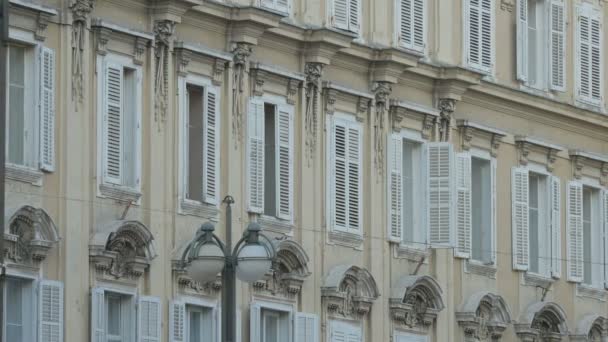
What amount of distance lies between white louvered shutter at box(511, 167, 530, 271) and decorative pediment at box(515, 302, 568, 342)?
92cm

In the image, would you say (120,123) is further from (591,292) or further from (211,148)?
(591,292)

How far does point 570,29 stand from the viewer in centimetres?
6206

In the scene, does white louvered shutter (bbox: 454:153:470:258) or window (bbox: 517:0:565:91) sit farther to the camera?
window (bbox: 517:0:565:91)

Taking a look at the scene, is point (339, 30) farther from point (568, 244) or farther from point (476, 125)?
point (568, 244)

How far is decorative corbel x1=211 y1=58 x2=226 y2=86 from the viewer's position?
167 ft

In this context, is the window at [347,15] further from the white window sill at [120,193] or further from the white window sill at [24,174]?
the white window sill at [24,174]

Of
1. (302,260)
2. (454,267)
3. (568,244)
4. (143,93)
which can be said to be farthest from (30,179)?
(568,244)

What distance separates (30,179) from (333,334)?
9.13 m

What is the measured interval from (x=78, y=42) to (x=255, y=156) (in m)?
5.36

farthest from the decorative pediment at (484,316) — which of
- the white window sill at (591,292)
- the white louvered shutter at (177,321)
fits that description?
the white louvered shutter at (177,321)

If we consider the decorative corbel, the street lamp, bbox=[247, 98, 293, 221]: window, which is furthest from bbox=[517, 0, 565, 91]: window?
the street lamp

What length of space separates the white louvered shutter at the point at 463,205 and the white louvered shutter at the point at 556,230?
3.46 metres

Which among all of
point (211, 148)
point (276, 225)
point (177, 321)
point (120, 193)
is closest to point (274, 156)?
point (276, 225)

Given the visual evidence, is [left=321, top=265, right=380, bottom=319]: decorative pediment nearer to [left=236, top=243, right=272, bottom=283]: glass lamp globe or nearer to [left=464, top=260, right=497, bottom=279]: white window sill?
[left=464, top=260, right=497, bottom=279]: white window sill
